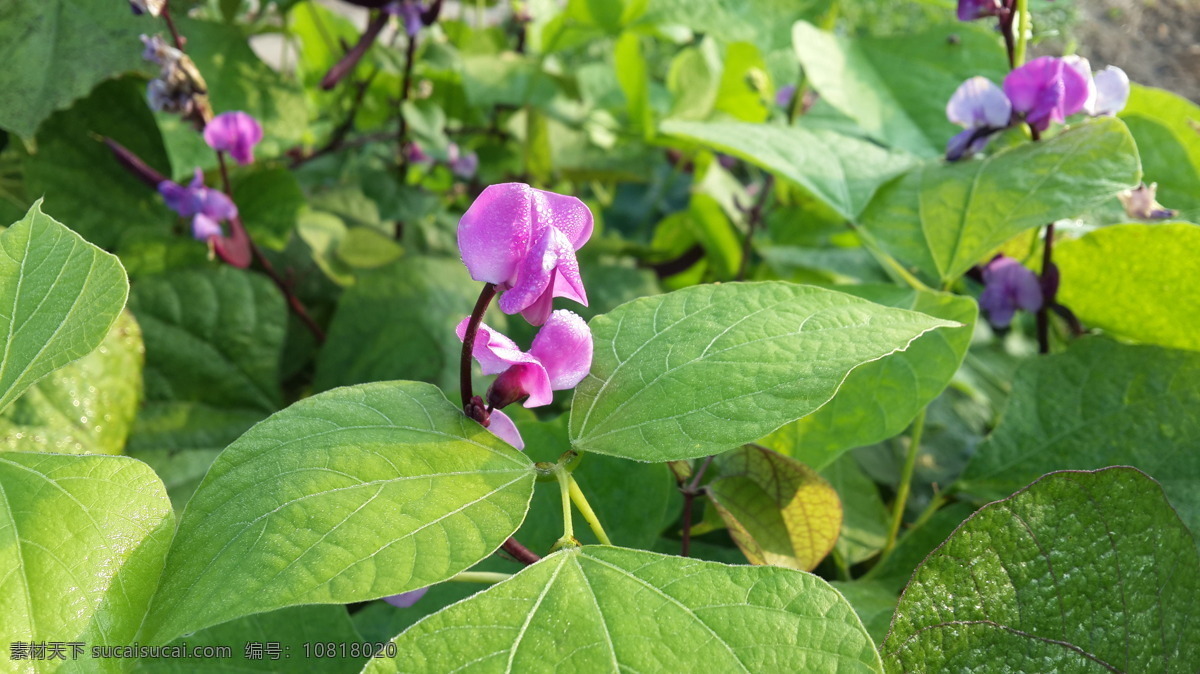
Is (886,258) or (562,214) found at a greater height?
(562,214)

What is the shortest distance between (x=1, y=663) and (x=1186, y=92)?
2729 mm

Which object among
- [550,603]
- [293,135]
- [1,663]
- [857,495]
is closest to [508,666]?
[550,603]

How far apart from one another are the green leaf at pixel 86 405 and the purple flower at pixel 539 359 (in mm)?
436

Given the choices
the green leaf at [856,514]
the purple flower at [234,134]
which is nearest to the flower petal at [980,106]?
the green leaf at [856,514]

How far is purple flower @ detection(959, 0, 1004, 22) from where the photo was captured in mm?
798

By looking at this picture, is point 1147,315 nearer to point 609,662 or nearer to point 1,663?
point 609,662

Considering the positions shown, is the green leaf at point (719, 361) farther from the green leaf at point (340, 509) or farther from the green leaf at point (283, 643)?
the green leaf at point (283, 643)

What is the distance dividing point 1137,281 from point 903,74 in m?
0.49

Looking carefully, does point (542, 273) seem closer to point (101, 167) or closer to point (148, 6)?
point (148, 6)

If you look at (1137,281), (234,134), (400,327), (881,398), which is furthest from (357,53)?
(1137,281)

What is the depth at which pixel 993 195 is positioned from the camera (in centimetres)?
72

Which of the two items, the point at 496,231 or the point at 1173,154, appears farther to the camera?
the point at 1173,154

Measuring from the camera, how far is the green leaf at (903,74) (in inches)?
41.1

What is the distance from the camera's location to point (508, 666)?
14.0 inches
